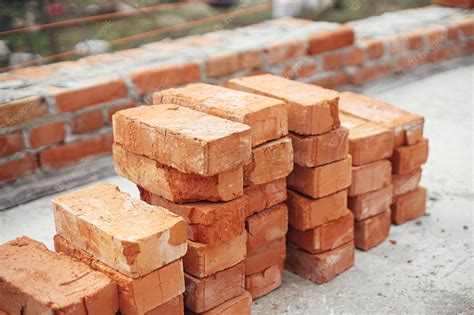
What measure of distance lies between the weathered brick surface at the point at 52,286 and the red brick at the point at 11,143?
4.66ft

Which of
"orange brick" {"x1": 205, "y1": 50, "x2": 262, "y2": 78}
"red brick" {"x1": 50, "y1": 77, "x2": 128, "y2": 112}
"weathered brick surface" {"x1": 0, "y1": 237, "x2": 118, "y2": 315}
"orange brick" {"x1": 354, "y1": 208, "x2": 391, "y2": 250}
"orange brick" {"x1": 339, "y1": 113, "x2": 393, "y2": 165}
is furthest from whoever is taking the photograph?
"orange brick" {"x1": 205, "y1": 50, "x2": 262, "y2": 78}

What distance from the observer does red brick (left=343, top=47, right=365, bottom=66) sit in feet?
18.1

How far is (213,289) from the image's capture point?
2561 millimetres

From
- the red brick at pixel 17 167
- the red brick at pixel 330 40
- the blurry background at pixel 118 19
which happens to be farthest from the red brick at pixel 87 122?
the red brick at pixel 330 40

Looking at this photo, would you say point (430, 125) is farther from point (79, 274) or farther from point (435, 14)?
point (79, 274)

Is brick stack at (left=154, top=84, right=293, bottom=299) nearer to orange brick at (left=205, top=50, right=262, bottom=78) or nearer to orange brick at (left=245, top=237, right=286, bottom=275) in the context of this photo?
orange brick at (left=245, top=237, right=286, bottom=275)

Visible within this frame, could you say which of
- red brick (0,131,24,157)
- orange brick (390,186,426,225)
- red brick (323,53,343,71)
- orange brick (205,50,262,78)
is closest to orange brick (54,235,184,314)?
red brick (0,131,24,157)

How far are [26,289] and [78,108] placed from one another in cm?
196

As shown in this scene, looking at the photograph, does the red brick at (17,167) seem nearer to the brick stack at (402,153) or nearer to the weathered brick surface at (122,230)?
the weathered brick surface at (122,230)

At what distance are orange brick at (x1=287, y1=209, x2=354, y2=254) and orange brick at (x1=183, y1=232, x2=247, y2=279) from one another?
0.54 metres

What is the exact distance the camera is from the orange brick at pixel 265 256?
9.34 feet

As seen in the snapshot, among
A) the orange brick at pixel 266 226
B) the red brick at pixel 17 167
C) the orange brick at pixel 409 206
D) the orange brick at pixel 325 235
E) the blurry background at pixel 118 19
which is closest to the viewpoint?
the orange brick at pixel 266 226

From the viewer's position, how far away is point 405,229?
142 inches

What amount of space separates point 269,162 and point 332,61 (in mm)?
2961
